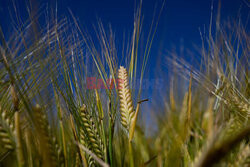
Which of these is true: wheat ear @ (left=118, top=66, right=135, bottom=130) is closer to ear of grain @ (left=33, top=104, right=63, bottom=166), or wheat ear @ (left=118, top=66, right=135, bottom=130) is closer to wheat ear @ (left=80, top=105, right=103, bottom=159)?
wheat ear @ (left=80, top=105, right=103, bottom=159)

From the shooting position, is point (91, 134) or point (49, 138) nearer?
point (49, 138)

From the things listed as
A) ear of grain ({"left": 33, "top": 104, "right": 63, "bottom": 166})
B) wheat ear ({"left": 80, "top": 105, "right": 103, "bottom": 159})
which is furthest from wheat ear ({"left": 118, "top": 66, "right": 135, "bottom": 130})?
ear of grain ({"left": 33, "top": 104, "right": 63, "bottom": 166})

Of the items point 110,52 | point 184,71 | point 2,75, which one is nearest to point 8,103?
point 2,75

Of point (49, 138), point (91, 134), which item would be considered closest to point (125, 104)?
point (91, 134)

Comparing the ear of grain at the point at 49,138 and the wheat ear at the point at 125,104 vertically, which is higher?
the wheat ear at the point at 125,104

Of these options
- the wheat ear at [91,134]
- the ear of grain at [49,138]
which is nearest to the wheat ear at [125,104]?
the wheat ear at [91,134]

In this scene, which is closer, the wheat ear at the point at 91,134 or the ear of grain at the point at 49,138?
the ear of grain at the point at 49,138

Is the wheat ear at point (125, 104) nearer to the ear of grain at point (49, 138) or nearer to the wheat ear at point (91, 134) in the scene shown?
the wheat ear at point (91, 134)

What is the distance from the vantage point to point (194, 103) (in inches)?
21.3

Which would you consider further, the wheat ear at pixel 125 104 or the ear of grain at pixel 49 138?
the wheat ear at pixel 125 104

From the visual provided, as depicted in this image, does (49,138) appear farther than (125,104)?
No

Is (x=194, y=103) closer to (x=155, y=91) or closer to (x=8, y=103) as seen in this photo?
(x=155, y=91)

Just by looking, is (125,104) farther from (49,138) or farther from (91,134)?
(49,138)

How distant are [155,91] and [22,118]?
45 centimetres
